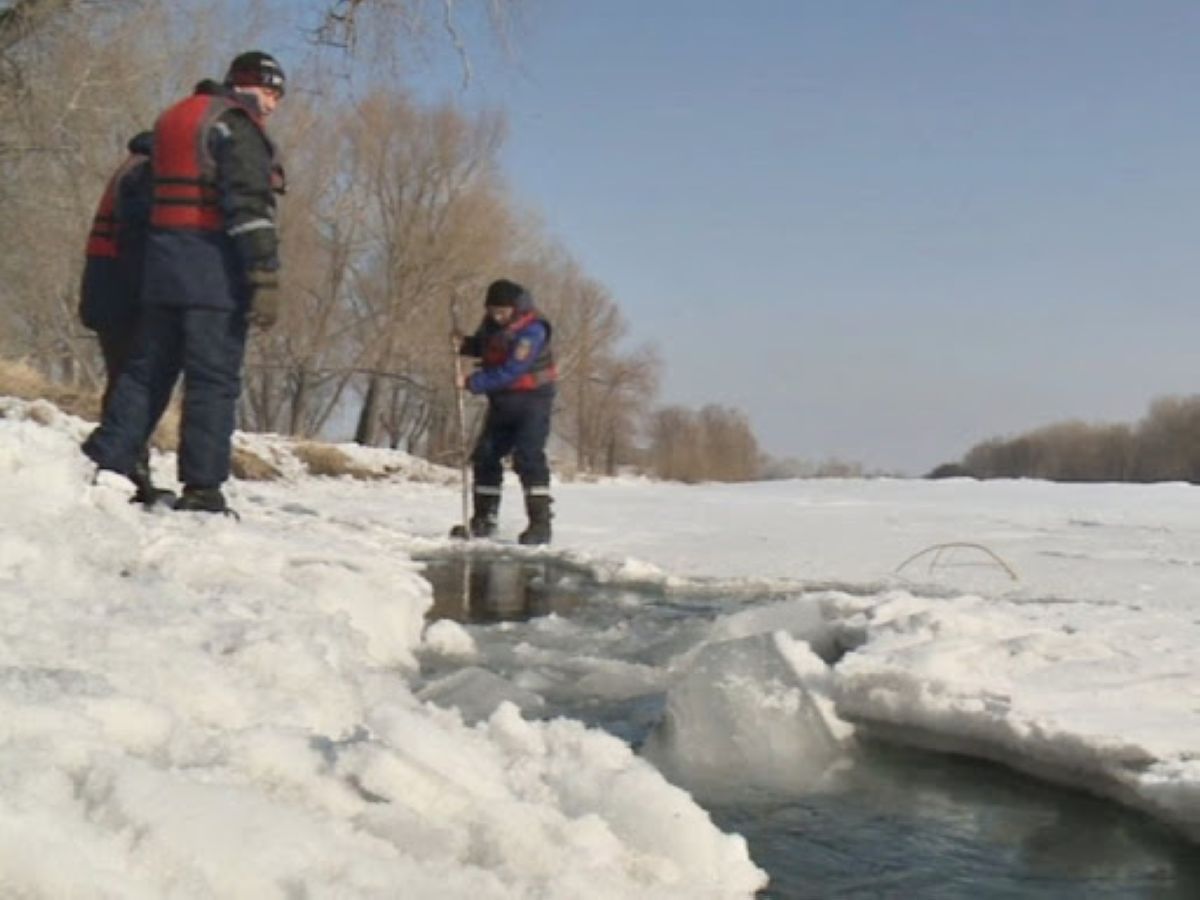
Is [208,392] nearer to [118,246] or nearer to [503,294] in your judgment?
[118,246]

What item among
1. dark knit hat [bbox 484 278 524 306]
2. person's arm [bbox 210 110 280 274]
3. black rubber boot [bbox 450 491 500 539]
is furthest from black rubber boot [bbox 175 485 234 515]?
dark knit hat [bbox 484 278 524 306]

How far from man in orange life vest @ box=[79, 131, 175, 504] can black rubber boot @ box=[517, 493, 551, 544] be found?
8.19 feet

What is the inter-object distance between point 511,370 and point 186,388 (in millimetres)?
2856

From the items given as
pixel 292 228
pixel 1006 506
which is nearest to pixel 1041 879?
pixel 1006 506

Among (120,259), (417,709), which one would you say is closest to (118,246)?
(120,259)

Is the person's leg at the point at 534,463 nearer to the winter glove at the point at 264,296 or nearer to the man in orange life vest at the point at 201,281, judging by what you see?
the man in orange life vest at the point at 201,281

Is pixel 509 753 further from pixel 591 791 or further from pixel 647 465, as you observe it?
pixel 647 465

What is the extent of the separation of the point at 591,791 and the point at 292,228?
26463 mm

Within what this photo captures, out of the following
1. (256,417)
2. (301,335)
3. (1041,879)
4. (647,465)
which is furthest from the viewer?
(647,465)

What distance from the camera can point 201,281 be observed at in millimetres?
4465

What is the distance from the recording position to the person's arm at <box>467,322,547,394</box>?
7.21m

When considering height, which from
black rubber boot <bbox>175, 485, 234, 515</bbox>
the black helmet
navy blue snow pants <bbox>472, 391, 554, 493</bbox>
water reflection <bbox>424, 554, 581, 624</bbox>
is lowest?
water reflection <bbox>424, 554, 581, 624</bbox>

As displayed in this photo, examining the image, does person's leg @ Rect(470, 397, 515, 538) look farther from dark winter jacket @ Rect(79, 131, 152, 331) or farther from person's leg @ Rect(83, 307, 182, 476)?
person's leg @ Rect(83, 307, 182, 476)

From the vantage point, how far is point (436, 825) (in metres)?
1.51
